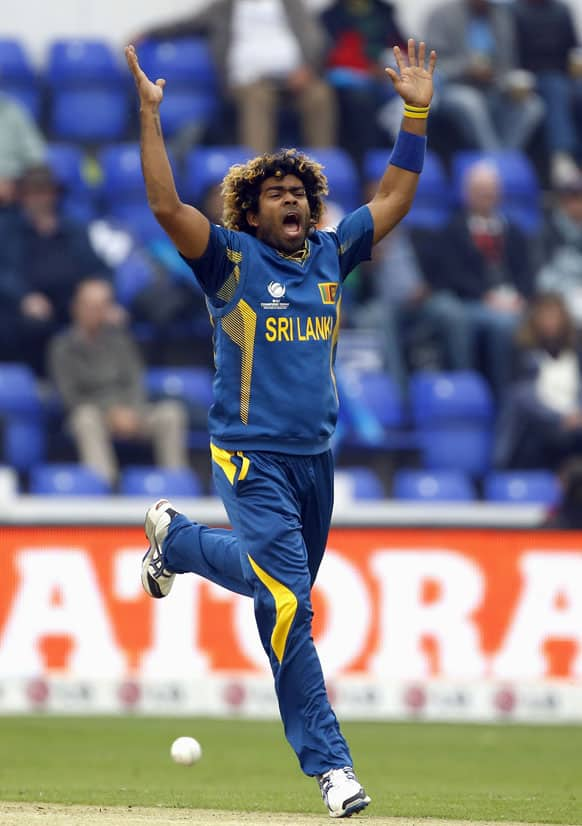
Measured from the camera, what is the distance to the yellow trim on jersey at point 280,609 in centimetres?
640

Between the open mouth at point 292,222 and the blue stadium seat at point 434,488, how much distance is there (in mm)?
6577

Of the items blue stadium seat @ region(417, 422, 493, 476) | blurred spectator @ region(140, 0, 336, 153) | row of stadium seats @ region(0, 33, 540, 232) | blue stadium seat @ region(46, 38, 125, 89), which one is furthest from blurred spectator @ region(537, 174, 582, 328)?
blue stadium seat @ region(46, 38, 125, 89)

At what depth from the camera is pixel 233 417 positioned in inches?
259

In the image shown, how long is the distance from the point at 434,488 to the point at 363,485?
51 centimetres

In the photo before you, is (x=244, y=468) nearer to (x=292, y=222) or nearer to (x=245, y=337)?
(x=245, y=337)

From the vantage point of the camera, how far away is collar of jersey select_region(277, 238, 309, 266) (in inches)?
262

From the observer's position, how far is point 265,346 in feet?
21.4

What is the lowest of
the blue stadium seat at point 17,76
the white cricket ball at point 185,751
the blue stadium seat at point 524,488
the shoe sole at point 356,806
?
the white cricket ball at point 185,751

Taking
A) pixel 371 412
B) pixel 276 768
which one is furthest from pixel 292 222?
pixel 371 412

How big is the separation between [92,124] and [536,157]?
13.5ft

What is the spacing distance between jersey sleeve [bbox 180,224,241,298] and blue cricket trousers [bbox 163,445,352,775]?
619 mm

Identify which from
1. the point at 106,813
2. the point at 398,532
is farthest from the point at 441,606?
the point at 106,813

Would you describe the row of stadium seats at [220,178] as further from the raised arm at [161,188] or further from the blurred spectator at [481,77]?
the raised arm at [161,188]

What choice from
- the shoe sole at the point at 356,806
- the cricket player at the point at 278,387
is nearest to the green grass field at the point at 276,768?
the shoe sole at the point at 356,806
